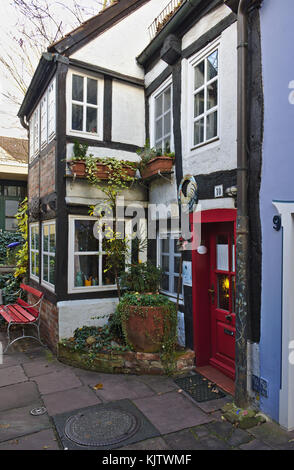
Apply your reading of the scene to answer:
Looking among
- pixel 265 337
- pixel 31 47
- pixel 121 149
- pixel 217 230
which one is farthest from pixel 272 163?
pixel 31 47

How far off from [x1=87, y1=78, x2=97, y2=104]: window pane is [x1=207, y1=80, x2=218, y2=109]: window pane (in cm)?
233

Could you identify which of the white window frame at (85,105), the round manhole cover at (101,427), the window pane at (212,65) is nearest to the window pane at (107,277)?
the white window frame at (85,105)

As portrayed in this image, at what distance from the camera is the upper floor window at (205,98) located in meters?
4.66

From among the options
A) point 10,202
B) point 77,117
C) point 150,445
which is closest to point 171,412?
point 150,445

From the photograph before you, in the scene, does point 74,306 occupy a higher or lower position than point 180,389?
higher

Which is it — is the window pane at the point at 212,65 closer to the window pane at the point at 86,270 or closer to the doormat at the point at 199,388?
the window pane at the point at 86,270

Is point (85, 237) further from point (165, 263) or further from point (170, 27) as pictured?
point (170, 27)

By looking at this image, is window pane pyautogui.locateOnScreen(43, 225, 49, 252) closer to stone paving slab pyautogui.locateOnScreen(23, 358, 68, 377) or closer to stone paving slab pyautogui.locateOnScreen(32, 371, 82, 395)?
stone paving slab pyautogui.locateOnScreen(23, 358, 68, 377)

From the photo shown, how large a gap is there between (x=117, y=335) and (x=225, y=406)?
2.24 metres

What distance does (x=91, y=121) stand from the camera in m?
6.04

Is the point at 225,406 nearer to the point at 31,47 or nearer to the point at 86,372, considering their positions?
the point at 86,372

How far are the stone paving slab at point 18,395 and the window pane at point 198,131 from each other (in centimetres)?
431

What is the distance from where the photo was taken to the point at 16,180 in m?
12.6

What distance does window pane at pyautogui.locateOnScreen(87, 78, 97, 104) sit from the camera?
598 centimetres
